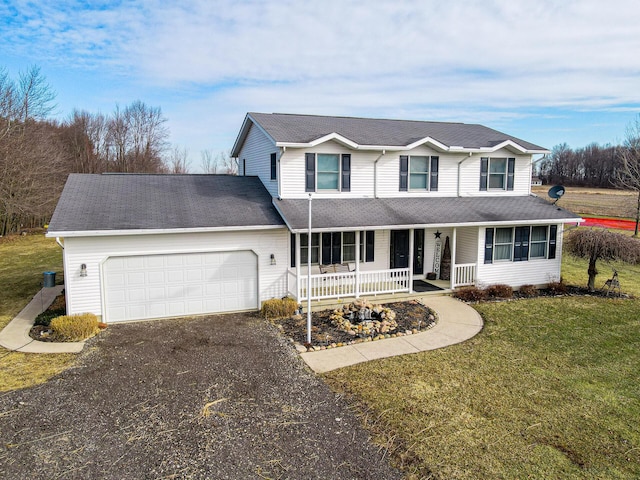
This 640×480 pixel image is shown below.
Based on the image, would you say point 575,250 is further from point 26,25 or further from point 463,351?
point 26,25

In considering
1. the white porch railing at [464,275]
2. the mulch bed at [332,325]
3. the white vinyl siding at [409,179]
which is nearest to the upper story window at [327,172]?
the white vinyl siding at [409,179]

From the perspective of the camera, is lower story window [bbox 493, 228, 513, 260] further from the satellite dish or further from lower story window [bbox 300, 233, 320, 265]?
lower story window [bbox 300, 233, 320, 265]

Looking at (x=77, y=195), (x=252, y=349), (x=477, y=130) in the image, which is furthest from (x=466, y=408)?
(x=477, y=130)

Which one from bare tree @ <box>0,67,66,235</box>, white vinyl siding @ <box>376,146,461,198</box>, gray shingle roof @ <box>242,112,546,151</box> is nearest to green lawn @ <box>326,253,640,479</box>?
white vinyl siding @ <box>376,146,461,198</box>

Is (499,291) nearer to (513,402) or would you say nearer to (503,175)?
(503,175)

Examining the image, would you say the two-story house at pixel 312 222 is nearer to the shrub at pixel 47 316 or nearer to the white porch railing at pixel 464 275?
the white porch railing at pixel 464 275
